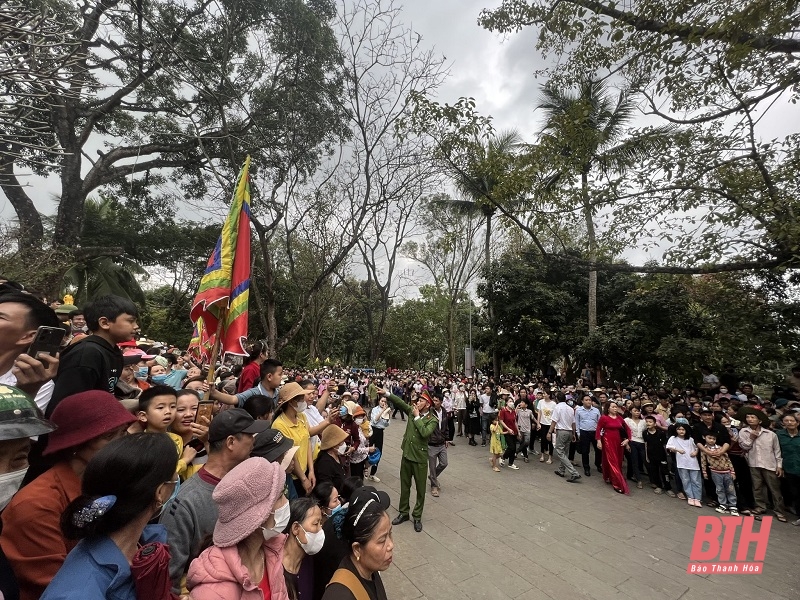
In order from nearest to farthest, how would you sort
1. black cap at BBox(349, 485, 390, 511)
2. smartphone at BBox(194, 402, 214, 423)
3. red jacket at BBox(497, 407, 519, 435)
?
black cap at BBox(349, 485, 390, 511) < smartphone at BBox(194, 402, 214, 423) < red jacket at BBox(497, 407, 519, 435)

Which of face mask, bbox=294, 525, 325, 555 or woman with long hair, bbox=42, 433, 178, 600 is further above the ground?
woman with long hair, bbox=42, 433, 178, 600

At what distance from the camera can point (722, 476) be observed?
642 cm

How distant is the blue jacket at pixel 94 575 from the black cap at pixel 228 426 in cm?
105

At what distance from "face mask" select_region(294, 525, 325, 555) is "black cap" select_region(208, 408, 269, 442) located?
67 cm

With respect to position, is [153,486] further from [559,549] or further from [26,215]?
[26,215]

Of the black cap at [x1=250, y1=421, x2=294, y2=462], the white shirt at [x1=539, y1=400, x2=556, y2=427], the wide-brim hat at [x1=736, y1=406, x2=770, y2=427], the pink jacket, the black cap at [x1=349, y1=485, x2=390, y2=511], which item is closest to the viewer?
the pink jacket

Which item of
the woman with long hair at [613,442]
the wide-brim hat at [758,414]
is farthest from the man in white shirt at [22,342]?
the wide-brim hat at [758,414]

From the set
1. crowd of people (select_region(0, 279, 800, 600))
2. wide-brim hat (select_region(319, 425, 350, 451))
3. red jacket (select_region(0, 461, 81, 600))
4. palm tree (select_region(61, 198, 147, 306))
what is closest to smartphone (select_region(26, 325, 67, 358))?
crowd of people (select_region(0, 279, 800, 600))

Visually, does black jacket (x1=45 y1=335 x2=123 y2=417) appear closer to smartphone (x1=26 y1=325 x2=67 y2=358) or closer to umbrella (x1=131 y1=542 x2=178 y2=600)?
smartphone (x1=26 y1=325 x2=67 y2=358)

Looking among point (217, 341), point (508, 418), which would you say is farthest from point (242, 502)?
point (508, 418)

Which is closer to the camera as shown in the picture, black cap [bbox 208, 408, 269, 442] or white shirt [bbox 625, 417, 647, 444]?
black cap [bbox 208, 408, 269, 442]

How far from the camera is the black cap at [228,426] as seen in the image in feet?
7.48

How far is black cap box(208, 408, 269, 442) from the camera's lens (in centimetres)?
228

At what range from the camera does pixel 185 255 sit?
17359mm
